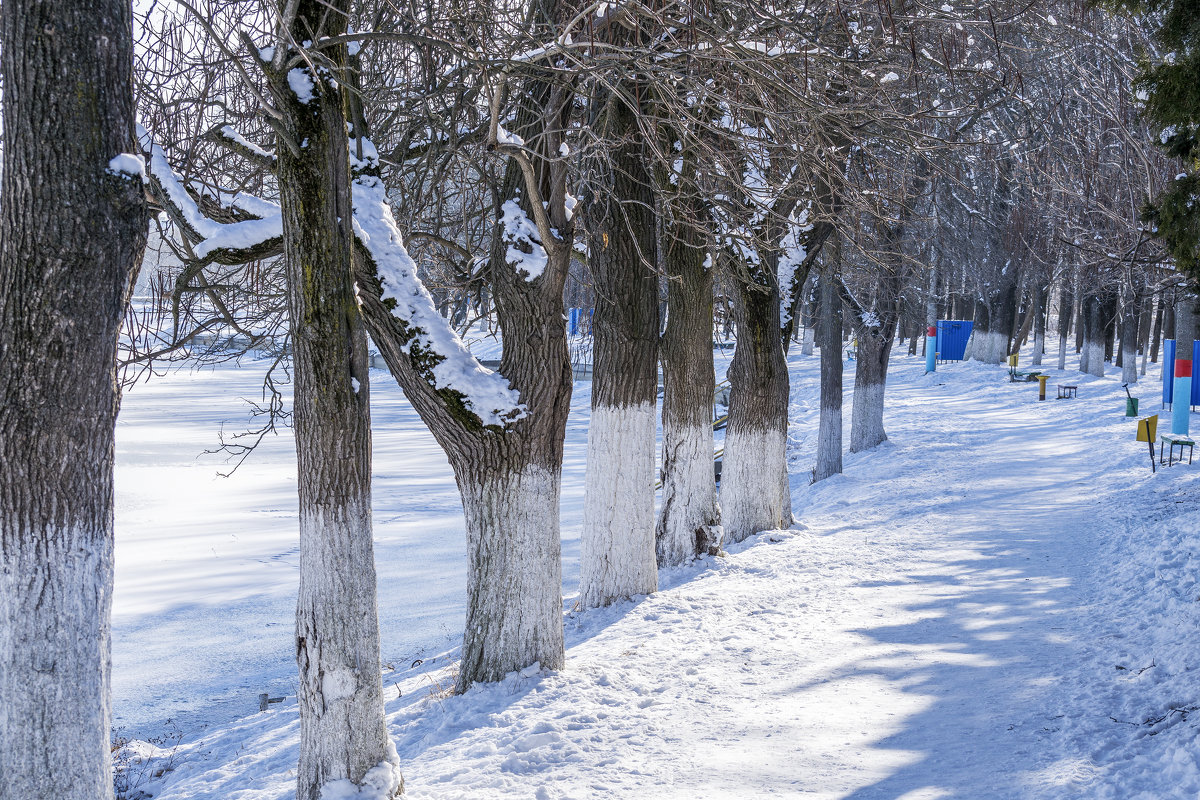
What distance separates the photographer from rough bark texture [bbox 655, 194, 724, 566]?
32.1 feet

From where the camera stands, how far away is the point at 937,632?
23.9 feet

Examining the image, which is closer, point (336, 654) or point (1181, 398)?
point (336, 654)

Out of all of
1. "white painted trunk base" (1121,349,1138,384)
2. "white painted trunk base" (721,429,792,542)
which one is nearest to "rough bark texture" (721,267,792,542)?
"white painted trunk base" (721,429,792,542)

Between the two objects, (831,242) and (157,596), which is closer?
(157,596)

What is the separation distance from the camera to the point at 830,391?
16.7m

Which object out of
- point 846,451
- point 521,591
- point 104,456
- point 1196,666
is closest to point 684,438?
point 521,591

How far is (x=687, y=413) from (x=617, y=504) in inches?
78.1

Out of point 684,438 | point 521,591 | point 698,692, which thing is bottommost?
point 698,692

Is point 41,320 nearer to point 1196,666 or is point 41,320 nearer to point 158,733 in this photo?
point 158,733

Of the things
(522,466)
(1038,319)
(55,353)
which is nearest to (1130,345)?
(1038,319)

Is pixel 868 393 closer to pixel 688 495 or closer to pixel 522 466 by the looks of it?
pixel 688 495

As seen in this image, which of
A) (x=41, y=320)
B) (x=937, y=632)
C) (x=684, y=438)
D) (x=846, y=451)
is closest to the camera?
(x=41, y=320)

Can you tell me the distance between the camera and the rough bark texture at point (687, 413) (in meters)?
9.78

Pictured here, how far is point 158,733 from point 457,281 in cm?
455
